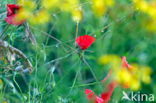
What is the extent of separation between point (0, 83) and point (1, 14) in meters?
0.28

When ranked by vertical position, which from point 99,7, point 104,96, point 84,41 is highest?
point 99,7

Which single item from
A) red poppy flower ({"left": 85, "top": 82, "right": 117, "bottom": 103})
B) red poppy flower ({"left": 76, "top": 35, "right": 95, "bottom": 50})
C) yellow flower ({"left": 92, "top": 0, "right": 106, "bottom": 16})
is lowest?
red poppy flower ({"left": 85, "top": 82, "right": 117, "bottom": 103})

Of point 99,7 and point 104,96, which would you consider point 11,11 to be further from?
point 99,7

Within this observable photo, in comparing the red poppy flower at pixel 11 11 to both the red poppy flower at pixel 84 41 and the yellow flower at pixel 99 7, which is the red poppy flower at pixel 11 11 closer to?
the red poppy flower at pixel 84 41

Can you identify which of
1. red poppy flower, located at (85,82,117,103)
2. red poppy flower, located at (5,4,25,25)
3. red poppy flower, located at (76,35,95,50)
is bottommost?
red poppy flower, located at (85,82,117,103)

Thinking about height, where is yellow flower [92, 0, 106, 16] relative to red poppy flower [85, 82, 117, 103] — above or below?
above

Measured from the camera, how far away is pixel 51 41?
2754 millimetres

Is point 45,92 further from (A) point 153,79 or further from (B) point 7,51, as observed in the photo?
(A) point 153,79

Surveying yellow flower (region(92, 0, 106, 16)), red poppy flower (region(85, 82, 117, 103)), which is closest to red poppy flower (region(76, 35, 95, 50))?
red poppy flower (region(85, 82, 117, 103))

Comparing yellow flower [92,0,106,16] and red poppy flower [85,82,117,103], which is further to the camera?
Result: red poppy flower [85,82,117,103]

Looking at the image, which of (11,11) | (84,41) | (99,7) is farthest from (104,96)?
(99,7)

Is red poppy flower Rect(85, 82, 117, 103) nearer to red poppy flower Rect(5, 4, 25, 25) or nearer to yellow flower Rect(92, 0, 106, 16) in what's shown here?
red poppy flower Rect(5, 4, 25, 25)

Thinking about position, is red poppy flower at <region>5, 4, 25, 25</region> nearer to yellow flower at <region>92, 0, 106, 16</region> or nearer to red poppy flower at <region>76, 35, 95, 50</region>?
red poppy flower at <region>76, 35, 95, 50</region>

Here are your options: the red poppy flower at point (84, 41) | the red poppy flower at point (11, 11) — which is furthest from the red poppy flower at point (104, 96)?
the red poppy flower at point (11, 11)
